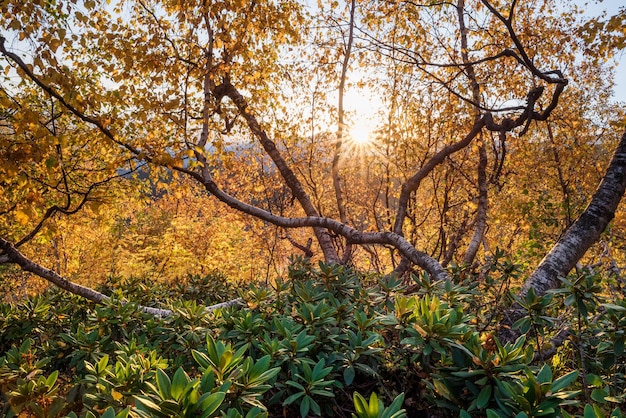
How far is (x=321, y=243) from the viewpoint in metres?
7.18

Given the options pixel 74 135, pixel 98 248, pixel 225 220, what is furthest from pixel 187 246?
pixel 74 135

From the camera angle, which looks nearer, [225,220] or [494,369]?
[494,369]

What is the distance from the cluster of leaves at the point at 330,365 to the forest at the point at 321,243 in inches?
0.6

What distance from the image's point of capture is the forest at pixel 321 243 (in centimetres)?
189

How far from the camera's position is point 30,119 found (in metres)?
3.64

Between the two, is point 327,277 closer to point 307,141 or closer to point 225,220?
point 307,141

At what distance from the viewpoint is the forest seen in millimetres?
1890

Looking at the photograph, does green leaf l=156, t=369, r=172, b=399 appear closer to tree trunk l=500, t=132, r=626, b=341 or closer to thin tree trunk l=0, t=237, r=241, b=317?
tree trunk l=500, t=132, r=626, b=341

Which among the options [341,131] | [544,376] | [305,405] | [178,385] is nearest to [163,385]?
[178,385]

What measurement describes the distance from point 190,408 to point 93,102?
379 cm

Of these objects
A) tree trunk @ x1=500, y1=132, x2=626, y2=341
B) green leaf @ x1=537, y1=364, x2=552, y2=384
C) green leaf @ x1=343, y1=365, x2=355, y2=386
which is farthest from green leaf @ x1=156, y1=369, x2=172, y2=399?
tree trunk @ x1=500, y1=132, x2=626, y2=341

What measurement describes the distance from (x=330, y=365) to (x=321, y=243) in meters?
4.88

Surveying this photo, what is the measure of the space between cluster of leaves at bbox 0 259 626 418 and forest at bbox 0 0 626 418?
14 millimetres

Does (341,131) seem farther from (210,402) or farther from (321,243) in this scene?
(210,402)
